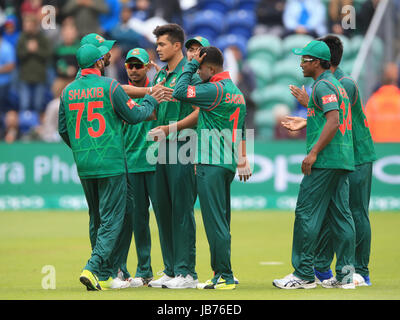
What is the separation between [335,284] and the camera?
8.71 metres

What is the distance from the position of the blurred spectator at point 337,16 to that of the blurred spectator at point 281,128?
2.59 metres

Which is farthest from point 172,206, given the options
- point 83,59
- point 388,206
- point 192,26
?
point 192,26

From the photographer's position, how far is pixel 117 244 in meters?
9.07

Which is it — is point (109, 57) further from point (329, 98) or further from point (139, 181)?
point (329, 98)

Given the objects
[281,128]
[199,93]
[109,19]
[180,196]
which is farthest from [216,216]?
[109,19]

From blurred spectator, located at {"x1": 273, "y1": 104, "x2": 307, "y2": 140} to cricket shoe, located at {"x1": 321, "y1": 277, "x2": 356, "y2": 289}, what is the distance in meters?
9.50

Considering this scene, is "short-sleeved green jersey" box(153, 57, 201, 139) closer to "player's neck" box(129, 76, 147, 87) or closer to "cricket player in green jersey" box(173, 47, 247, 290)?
"player's neck" box(129, 76, 147, 87)

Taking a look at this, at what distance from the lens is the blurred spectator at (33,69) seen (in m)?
20.9

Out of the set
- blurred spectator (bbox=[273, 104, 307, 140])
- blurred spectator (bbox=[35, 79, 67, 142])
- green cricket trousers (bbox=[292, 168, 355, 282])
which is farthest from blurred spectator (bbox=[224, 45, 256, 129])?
green cricket trousers (bbox=[292, 168, 355, 282])

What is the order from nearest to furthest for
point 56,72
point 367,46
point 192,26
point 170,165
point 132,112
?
point 132,112
point 170,165
point 367,46
point 56,72
point 192,26

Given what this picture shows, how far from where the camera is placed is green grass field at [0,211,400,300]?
26.4 feet

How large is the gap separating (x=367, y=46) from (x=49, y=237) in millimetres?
9333

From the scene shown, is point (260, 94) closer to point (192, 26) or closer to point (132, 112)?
point (192, 26)

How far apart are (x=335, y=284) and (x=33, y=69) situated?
13938mm
